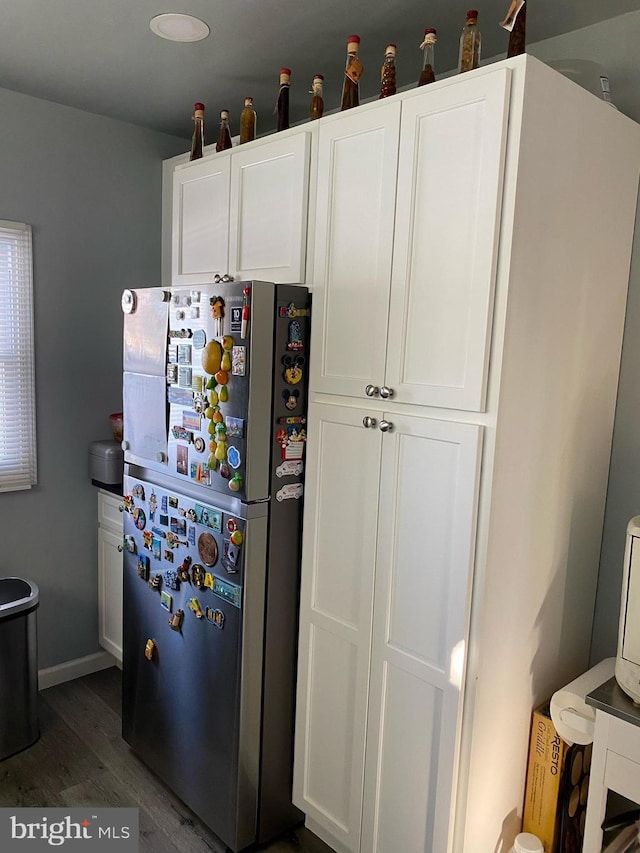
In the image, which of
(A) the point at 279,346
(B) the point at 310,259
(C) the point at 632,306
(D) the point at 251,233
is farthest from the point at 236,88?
(C) the point at 632,306

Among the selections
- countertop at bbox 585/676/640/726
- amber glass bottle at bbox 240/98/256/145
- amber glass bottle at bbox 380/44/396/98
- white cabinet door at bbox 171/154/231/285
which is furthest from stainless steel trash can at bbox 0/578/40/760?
amber glass bottle at bbox 380/44/396/98

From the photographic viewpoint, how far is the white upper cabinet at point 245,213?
201 cm

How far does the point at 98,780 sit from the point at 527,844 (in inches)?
58.5

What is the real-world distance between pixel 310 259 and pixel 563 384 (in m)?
0.81

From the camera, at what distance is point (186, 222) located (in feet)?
8.02

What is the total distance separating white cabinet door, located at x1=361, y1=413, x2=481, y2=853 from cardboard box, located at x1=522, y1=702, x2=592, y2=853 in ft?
1.06

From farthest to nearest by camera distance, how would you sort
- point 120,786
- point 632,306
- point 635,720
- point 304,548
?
1. point 120,786
2. point 304,548
3. point 632,306
4. point 635,720

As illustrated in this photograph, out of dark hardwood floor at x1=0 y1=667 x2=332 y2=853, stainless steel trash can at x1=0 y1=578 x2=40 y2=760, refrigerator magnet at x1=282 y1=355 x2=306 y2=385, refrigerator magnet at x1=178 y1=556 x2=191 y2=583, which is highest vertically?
refrigerator magnet at x1=282 y1=355 x2=306 y2=385

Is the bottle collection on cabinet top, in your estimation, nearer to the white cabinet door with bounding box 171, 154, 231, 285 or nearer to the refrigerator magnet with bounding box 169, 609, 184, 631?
the white cabinet door with bounding box 171, 154, 231, 285

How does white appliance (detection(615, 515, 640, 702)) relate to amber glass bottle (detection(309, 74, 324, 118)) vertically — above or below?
below

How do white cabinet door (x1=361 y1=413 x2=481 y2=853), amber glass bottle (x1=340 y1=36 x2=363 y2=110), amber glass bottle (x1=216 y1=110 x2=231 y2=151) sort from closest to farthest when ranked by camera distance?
white cabinet door (x1=361 y1=413 x2=481 y2=853)
amber glass bottle (x1=340 y1=36 x2=363 y2=110)
amber glass bottle (x1=216 y1=110 x2=231 y2=151)

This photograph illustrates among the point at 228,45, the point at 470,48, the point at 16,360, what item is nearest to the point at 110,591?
the point at 16,360

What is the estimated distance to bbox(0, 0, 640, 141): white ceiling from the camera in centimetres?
186

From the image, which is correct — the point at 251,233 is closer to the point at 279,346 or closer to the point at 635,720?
the point at 279,346
